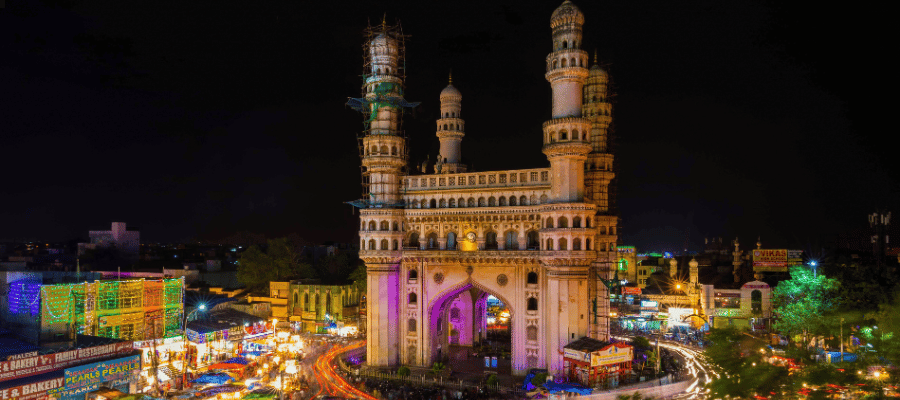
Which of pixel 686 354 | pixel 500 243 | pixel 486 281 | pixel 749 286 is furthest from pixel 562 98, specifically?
pixel 749 286

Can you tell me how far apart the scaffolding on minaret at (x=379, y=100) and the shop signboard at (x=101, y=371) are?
18127 mm

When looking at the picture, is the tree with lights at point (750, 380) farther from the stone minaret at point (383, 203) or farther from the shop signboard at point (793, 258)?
the shop signboard at point (793, 258)

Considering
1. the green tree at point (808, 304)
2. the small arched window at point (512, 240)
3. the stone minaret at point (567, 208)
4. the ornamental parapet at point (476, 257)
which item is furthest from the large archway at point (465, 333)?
the green tree at point (808, 304)

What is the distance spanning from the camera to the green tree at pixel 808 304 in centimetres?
4047

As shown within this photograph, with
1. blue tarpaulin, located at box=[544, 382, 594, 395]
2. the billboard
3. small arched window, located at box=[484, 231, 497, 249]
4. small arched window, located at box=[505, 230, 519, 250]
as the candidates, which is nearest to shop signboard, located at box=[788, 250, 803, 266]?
the billboard

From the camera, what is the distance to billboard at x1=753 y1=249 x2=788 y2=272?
6569 centimetres

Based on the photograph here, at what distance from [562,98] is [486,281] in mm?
13485

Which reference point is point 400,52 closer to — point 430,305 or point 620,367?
point 430,305

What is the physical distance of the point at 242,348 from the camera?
43844 mm

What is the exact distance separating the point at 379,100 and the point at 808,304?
33079mm

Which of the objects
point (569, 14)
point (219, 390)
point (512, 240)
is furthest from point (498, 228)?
point (219, 390)

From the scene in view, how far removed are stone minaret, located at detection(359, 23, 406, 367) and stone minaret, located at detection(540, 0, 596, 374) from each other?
11.2 metres

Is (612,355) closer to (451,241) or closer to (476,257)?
(476,257)

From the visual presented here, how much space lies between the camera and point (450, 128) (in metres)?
50.4
